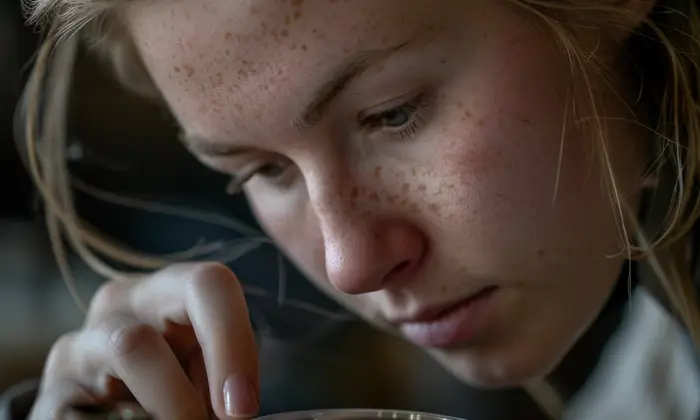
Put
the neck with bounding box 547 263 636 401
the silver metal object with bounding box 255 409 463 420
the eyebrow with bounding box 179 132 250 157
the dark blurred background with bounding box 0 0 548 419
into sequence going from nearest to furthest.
Answer: 1. the silver metal object with bounding box 255 409 463 420
2. the eyebrow with bounding box 179 132 250 157
3. the neck with bounding box 547 263 636 401
4. the dark blurred background with bounding box 0 0 548 419

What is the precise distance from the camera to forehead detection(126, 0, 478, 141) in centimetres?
42

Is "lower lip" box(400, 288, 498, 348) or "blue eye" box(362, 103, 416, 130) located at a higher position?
"blue eye" box(362, 103, 416, 130)

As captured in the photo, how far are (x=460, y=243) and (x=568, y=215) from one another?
0.06 m

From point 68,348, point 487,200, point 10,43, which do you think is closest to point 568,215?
point 487,200

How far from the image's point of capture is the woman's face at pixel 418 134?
431 mm

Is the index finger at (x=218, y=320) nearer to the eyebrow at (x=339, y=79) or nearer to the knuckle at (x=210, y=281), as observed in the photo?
the knuckle at (x=210, y=281)

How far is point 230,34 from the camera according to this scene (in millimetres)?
434

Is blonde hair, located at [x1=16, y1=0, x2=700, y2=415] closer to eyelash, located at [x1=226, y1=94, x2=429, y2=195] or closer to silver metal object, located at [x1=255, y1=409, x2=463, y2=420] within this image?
eyelash, located at [x1=226, y1=94, x2=429, y2=195]

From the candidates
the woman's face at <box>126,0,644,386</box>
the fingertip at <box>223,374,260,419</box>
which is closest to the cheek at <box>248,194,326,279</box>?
the woman's face at <box>126,0,644,386</box>

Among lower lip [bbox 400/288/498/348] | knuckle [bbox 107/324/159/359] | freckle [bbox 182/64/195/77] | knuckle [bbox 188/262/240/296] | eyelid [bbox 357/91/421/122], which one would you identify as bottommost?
lower lip [bbox 400/288/498/348]

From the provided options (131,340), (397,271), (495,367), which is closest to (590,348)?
(495,367)

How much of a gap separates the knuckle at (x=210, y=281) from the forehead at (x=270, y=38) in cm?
8

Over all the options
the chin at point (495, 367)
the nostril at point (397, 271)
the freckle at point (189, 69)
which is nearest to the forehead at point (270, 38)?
the freckle at point (189, 69)

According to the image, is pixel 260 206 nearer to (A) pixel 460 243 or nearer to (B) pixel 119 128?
(A) pixel 460 243
